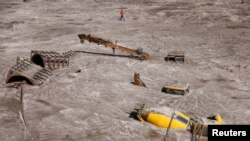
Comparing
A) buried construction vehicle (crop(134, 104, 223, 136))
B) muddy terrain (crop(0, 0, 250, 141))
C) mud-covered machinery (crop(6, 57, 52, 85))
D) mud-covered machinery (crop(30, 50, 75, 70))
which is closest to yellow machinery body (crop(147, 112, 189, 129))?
buried construction vehicle (crop(134, 104, 223, 136))

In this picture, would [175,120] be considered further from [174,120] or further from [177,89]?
[177,89]

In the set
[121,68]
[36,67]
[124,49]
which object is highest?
[124,49]

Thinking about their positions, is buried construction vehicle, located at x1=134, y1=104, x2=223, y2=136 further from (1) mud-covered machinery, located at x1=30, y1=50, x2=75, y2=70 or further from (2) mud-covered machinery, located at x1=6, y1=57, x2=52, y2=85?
(1) mud-covered machinery, located at x1=30, y1=50, x2=75, y2=70

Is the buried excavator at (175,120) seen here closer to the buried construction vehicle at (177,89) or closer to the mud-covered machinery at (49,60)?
the buried construction vehicle at (177,89)

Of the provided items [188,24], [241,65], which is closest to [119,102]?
[241,65]

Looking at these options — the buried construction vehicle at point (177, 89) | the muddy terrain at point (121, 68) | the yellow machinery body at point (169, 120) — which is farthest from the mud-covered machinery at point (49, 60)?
the yellow machinery body at point (169, 120)

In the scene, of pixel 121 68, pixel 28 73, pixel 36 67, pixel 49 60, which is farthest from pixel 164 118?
pixel 49 60

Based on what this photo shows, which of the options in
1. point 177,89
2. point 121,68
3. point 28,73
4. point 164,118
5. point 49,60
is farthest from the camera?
point 121,68

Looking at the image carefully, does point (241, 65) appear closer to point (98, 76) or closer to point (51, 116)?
point (98, 76)
